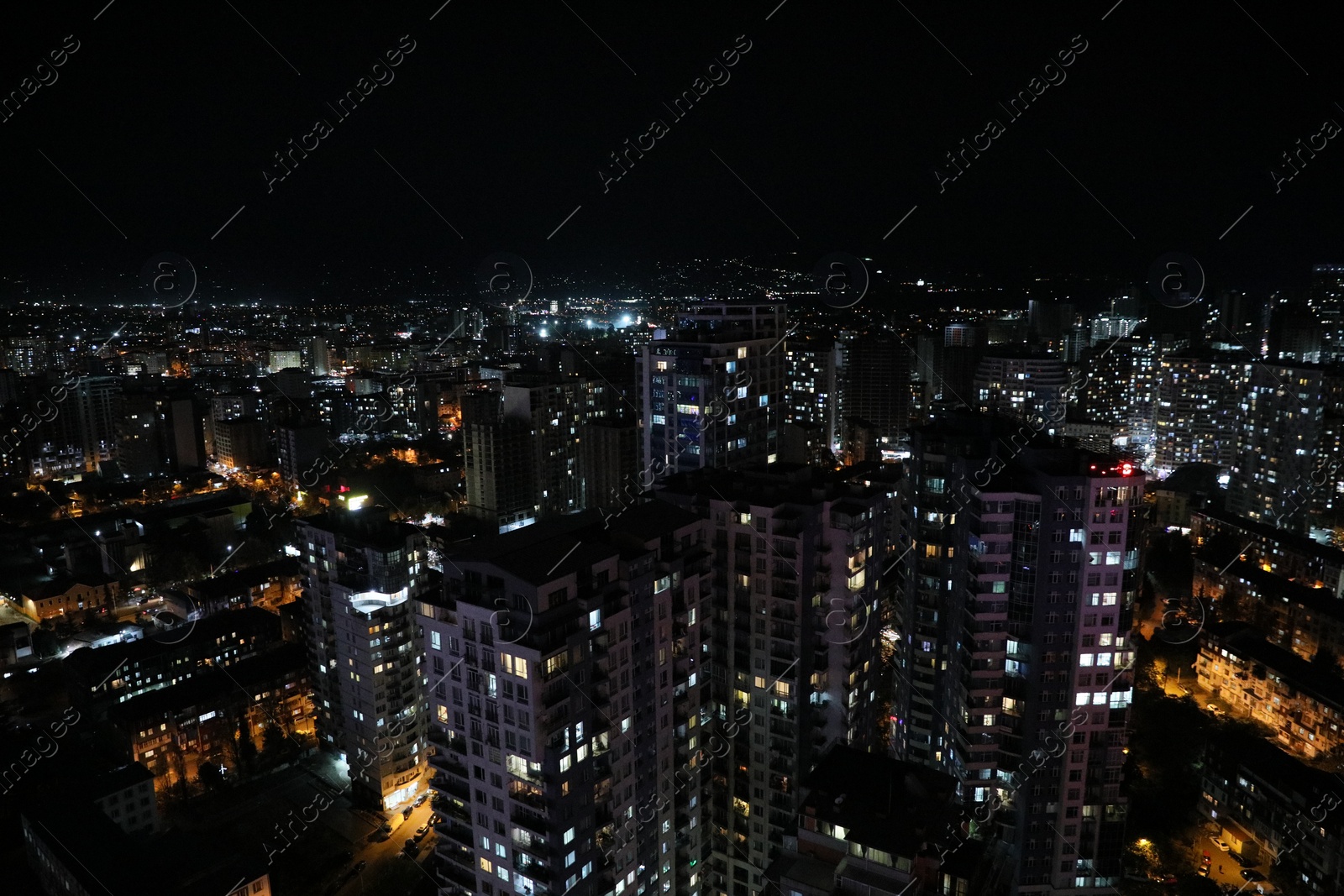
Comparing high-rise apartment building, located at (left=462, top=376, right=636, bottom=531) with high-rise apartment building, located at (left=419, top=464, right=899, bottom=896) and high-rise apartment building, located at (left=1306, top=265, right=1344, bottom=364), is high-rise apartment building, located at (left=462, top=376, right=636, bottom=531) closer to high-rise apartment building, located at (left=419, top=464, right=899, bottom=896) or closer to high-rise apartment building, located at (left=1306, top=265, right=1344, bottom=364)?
high-rise apartment building, located at (left=419, top=464, right=899, bottom=896)

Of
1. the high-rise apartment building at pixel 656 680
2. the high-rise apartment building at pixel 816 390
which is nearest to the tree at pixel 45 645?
the high-rise apartment building at pixel 656 680

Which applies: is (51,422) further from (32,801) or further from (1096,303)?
(1096,303)

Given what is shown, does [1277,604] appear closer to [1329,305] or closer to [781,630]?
[781,630]

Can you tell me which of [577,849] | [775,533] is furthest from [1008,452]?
[577,849]

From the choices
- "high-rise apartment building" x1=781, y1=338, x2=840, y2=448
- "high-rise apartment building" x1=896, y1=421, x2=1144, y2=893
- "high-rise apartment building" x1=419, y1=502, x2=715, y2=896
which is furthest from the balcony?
"high-rise apartment building" x1=781, y1=338, x2=840, y2=448

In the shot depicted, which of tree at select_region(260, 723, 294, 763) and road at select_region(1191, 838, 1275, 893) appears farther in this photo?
tree at select_region(260, 723, 294, 763)

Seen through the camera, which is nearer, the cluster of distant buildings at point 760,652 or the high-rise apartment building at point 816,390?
the cluster of distant buildings at point 760,652

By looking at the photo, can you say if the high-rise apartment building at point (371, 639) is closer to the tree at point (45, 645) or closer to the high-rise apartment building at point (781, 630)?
the high-rise apartment building at point (781, 630)
